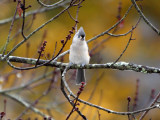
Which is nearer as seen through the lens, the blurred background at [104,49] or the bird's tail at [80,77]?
the bird's tail at [80,77]

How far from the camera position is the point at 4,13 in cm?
782

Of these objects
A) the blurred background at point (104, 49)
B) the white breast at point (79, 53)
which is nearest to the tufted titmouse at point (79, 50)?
the white breast at point (79, 53)

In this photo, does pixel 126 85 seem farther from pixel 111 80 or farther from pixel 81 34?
pixel 81 34

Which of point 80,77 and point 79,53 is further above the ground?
point 79,53

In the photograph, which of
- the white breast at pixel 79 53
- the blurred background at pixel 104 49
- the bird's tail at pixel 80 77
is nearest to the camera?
the white breast at pixel 79 53

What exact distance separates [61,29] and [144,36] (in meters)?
2.87

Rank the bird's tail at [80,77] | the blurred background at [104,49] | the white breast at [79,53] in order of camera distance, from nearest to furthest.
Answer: the white breast at [79,53] → the bird's tail at [80,77] → the blurred background at [104,49]

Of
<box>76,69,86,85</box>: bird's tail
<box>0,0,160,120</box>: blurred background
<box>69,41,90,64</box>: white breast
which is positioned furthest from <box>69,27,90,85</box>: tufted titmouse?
<box>0,0,160,120</box>: blurred background

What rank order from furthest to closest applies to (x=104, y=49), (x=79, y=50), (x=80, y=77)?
(x=104, y=49), (x=80, y=77), (x=79, y=50)

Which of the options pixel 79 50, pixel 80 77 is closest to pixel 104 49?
pixel 80 77

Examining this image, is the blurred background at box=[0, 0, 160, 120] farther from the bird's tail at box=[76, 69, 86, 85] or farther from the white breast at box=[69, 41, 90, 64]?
the white breast at box=[69, 41, 90, 64]

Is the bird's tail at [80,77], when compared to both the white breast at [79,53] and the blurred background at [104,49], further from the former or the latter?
the blurred background at [104,49]

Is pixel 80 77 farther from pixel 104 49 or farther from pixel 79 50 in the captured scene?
pixel 104 49

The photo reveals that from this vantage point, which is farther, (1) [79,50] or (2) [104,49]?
(2) [104,49]
